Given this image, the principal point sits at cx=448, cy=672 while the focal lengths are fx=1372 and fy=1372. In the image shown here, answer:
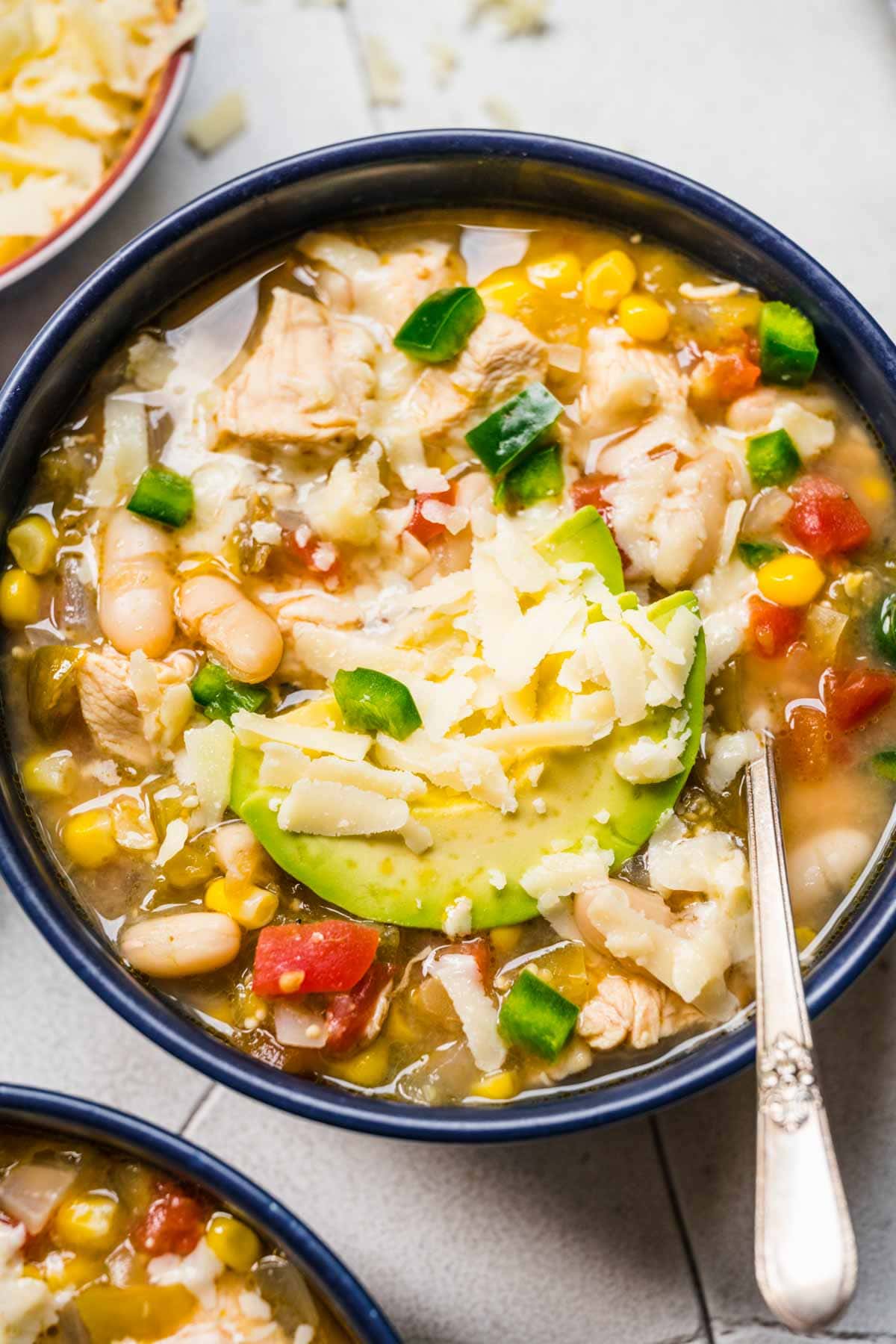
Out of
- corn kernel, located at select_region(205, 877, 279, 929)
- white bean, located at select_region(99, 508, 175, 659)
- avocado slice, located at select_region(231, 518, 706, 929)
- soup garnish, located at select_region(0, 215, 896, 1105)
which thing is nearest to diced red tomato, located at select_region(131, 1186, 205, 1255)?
soup garnish, located at select_region(0, 215, 896, 1105)

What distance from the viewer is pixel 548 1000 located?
8.44ft

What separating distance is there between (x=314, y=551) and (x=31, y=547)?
0.57 m

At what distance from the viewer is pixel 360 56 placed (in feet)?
10.6

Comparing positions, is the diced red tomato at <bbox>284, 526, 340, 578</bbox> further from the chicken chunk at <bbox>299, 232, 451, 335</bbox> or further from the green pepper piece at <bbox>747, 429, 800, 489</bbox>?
the green pepper piece at <bbox>747, 429, 800, 489</bbox>

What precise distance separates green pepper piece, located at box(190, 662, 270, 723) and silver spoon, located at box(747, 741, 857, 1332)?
1061 mm

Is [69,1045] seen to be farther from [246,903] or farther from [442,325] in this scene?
[442,325]

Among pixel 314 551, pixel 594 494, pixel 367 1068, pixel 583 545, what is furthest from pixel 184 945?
pixel 594 494

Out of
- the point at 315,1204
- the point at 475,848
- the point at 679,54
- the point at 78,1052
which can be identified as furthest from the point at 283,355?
the point at 315,1204

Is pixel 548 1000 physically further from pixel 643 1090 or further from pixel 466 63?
pixel 466 63

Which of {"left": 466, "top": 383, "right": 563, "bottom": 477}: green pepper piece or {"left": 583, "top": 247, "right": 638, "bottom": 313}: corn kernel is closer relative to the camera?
{"left": 466, "top": 383, "right": 563, "bottom": 477}: green pepper piece

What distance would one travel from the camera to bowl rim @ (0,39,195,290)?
9.29ft

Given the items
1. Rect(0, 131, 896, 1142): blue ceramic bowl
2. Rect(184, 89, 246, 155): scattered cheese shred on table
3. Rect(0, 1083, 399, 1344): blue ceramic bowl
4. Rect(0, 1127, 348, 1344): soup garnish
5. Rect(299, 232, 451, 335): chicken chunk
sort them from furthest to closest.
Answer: Rect(184, 89, 246, 155): scattered cheese shred on table < Rect(299, 232, 451, 335): chicken chunk < Rect(0, 1127, 348, 1344): soup garnish < Rect(0, 1083, 399, 1344): blue ceramic bowl < Rect(0, 131, 896, 1142): blue ceramic bowl

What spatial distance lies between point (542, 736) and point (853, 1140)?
1251mm

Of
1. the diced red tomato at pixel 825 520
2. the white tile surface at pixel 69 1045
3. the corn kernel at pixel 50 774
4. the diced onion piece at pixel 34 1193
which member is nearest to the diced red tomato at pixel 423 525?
the diced red tomato at pixel 825 520
